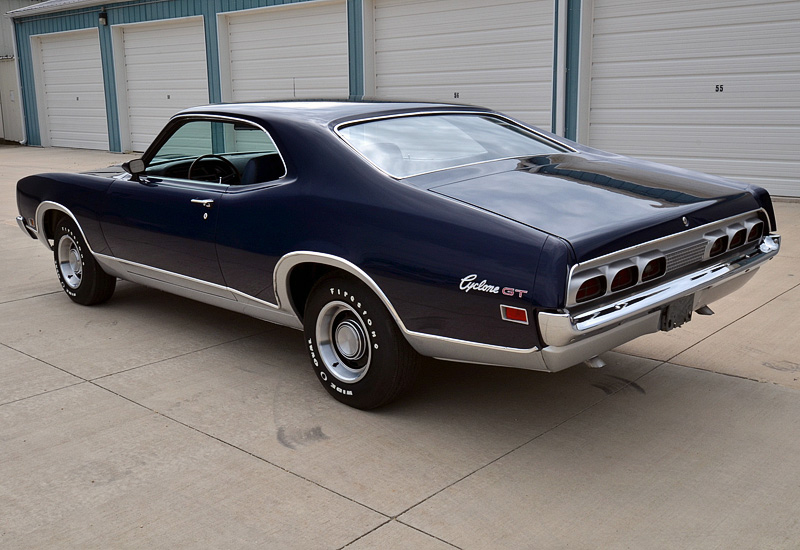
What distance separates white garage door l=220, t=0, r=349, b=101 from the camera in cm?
1434

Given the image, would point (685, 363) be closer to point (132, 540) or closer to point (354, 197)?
point (354, 197)

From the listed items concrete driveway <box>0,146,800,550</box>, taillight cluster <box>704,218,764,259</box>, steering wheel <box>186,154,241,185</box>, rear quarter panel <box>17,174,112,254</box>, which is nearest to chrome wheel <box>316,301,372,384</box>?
concrete driveway <box>0,146,800,550</box>

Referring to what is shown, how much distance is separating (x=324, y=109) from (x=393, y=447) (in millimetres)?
1896

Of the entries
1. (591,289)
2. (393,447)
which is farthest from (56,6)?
(591,289)

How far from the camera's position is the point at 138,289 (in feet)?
21.3

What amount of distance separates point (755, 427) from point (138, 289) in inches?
184

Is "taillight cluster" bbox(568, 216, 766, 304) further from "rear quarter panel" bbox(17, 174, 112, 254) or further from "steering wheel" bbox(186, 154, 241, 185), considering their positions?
"rear quarter panel" bbox(17, 174, 112, 254)

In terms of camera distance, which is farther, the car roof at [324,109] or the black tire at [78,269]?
the black tire at [78,269]

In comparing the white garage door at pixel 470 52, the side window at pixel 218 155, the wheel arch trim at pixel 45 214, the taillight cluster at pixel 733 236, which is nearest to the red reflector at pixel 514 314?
the taillight cluster at pixel 733 236

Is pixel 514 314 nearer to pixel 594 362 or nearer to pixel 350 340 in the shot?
pixel 594 362

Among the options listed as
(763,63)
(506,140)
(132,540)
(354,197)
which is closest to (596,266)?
(354,197)

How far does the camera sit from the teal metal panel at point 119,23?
1390 centimetres

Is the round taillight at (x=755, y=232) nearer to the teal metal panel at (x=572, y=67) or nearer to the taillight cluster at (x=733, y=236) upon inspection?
the taillight cluster at (x=733, y=236)

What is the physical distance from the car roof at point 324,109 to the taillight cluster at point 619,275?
5.51 feet
